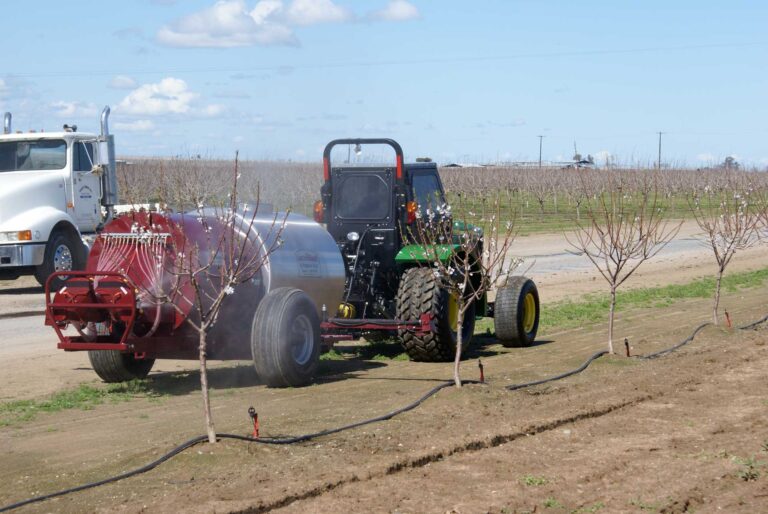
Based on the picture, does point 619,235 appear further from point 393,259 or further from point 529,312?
point 393,259

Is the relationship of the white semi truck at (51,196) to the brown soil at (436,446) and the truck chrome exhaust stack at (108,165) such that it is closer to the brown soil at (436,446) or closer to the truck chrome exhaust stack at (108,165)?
the truck chrome exhaust stack at (108,165)

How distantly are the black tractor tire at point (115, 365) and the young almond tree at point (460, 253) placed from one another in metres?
3.40

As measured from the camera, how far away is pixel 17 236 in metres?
20.1

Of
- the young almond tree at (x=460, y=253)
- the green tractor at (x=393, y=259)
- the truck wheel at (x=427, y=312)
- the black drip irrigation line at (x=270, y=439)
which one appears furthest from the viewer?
the green tractor at (x=393, y=259)

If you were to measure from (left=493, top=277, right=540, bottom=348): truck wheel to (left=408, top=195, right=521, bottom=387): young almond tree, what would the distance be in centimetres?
48

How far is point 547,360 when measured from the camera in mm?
13336

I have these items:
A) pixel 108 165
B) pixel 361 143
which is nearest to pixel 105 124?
pixel 108 165

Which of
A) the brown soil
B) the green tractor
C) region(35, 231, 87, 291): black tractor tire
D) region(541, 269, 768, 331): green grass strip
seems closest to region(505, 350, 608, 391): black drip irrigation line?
the brown soil

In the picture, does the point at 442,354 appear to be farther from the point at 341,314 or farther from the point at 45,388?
the point at 45,388

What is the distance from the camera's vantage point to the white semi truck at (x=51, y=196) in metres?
20.2

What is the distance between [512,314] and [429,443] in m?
5.81

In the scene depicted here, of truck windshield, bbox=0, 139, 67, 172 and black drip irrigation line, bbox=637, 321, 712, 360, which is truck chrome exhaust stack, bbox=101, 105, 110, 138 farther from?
black drip irrigation line, bbox=637, 321, 712, 360

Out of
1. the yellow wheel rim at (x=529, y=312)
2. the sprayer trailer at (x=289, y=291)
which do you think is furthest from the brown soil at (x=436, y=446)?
the yellow wheel rim at (x=529, y=312)

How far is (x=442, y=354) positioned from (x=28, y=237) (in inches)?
403
